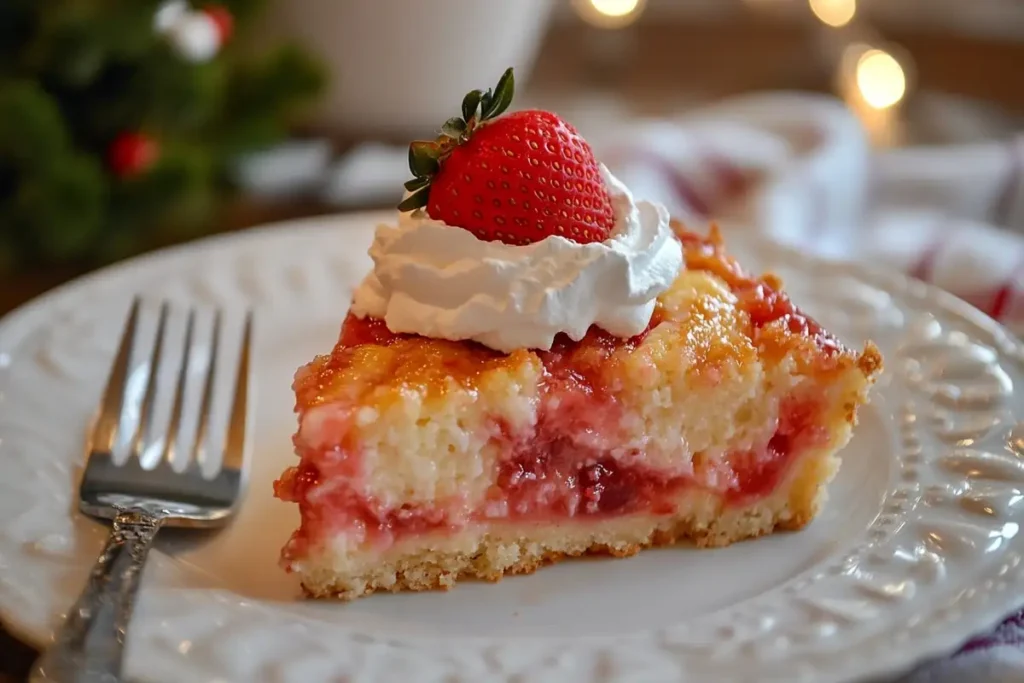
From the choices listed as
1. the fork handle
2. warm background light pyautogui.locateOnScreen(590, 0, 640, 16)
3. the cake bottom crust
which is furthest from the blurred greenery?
warm background light pyautogui.locateOnScreen(590, 0, 640, 16)


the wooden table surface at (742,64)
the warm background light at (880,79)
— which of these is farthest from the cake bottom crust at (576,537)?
the wooden table surface at (742,64)

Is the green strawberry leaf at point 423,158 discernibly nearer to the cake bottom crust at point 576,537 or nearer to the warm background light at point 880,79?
the cake bottom crust at point 576,537

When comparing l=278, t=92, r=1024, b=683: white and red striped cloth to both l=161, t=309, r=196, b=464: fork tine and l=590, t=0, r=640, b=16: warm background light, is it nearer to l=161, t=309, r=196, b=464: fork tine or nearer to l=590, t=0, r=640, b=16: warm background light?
l=161, t=309, r=196, b=464: fork tine

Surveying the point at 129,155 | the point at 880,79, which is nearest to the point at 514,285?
the point at 129,155

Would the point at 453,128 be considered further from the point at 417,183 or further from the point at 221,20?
the point at 221,20

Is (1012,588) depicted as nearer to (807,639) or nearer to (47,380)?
(807,639)

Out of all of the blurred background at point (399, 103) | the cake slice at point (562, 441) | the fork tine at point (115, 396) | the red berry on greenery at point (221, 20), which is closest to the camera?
the cake slice at point (562, 441)

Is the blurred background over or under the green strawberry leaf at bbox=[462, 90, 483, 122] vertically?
over

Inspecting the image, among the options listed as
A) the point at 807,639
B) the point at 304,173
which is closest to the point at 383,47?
the point at 304,173
